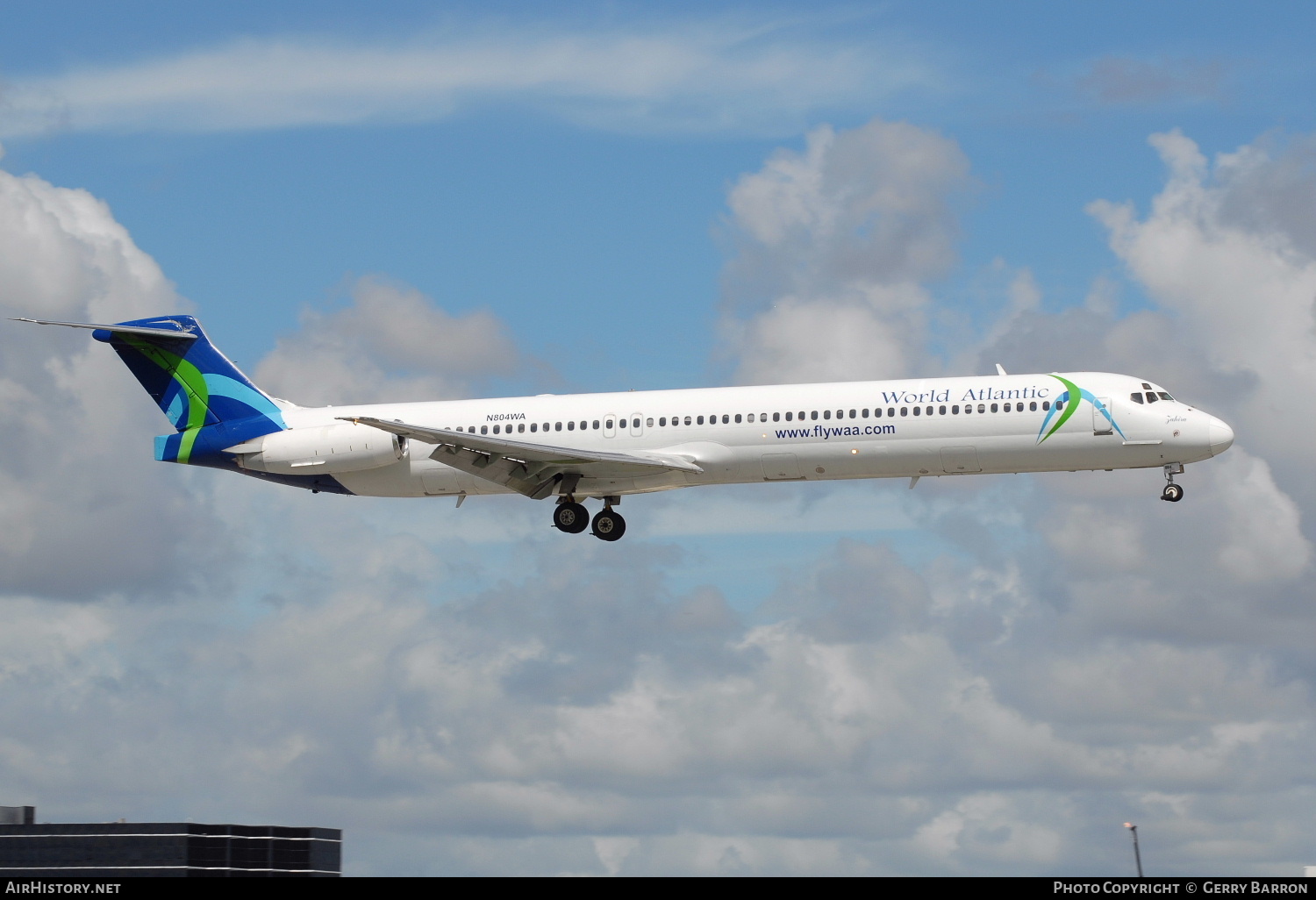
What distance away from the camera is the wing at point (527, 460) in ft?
150

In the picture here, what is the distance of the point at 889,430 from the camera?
146 ft

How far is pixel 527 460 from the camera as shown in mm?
46812

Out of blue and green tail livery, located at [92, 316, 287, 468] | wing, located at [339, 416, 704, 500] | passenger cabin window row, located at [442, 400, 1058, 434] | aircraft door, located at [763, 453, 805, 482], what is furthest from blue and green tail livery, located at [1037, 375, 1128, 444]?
blue and green tail livery, located at [92, 316, 287, 468]

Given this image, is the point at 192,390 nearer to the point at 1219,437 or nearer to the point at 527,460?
the point at 527,460

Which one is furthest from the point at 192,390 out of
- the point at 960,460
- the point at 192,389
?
the point at 960,460

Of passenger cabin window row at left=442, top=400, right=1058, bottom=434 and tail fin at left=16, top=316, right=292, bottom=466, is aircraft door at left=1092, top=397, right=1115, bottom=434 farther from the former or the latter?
tail fin at left=16, top=316, right=292, bottom=466

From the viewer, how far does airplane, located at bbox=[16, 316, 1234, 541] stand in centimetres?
4422

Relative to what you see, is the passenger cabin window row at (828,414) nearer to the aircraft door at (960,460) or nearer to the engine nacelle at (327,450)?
the aircraft door at (960,460)

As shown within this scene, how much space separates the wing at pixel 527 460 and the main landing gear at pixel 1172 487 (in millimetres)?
12337

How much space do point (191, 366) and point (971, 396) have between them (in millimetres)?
23845

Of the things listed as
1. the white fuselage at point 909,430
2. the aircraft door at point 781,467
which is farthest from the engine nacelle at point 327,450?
the aircraft door at point 781,467
